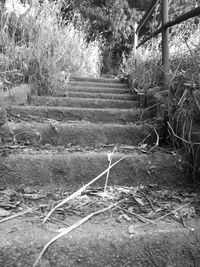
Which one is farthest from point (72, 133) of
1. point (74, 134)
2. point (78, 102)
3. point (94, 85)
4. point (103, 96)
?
point (94, 85)

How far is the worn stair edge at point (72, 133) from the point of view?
1443mm

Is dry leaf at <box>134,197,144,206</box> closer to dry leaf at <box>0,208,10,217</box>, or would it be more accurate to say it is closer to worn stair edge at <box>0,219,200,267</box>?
worn stair edge at <box>0,219,200,267</box>

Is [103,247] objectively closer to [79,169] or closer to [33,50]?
[79,169]

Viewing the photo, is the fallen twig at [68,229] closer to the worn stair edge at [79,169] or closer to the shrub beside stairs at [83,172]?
the shrub beside stairs at [83,172]

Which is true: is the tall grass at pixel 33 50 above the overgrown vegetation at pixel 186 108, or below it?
above

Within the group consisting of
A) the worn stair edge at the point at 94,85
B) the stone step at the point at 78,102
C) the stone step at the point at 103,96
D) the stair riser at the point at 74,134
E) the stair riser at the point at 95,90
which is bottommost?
the stair riser at the point at 74,134

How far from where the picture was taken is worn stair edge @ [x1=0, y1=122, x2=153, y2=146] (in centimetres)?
144

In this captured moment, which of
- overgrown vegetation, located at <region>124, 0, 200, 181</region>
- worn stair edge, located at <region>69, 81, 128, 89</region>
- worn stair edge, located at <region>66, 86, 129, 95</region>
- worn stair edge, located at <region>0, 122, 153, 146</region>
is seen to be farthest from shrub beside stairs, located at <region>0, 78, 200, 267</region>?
worn stair edge, located at <region>69, 81, 128, 89</region>

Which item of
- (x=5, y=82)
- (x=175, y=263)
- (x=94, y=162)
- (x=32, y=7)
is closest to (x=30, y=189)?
(x=94, y=162)

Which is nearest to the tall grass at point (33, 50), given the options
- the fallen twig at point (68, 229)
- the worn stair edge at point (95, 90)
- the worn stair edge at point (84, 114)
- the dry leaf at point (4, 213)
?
the worn stair edge at point (95, 90)

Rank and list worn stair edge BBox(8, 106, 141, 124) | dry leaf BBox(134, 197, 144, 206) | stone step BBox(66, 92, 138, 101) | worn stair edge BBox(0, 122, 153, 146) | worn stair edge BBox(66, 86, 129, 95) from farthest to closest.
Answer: worn stair edge BBox(66, 86, 129, 95) → stone step BBox(66, 92, 138, 101) → worn stair edge BBox(8, 106, 141, 124) → worn stair edge BBox(0, 122, 153, 146) → dry leaf BBox(134, 197, 144, 206)

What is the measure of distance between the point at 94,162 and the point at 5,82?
107 cm

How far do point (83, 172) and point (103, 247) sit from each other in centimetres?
48

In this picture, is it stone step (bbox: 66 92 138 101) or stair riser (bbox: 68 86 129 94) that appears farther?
stair riser (bbox: 68 86 129 94)
